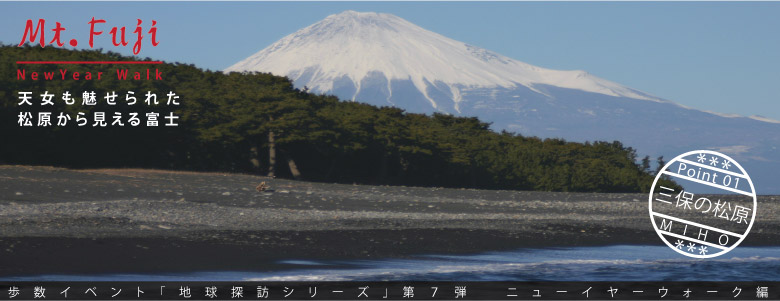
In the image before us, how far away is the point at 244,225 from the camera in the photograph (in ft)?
99.4

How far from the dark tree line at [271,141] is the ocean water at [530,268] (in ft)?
120

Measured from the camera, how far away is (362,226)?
1255 inches

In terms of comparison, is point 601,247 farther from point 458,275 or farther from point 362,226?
point 458,275

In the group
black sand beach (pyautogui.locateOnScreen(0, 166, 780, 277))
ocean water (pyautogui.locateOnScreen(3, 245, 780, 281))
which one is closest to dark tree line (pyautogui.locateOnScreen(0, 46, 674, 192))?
black sand beach (pyautogui.locateOnScreen(0, 166, 780, 277))

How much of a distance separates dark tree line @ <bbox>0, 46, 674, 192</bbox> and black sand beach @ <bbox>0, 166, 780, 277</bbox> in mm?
6188

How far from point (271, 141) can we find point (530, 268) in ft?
164

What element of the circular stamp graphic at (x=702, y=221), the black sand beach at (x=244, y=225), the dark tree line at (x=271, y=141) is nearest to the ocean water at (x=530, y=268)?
the circular stamp graphic at (x=702, y=221)

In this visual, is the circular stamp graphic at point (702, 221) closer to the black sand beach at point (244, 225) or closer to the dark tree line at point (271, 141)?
the black sand beach at point (244, 225)

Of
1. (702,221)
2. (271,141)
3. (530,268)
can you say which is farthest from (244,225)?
(271,141)

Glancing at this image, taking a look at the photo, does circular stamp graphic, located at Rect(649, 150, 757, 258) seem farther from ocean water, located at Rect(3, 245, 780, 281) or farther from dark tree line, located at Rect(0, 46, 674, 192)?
dark tree line, located at Rect(0, 46, 674, 192)

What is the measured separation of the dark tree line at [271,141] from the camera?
57.3 m

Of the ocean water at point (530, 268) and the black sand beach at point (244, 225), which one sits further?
the black sand beach at point (244, 225)

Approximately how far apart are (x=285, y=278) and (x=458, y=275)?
383 centimetres

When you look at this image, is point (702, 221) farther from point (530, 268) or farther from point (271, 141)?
point (271, 141)
